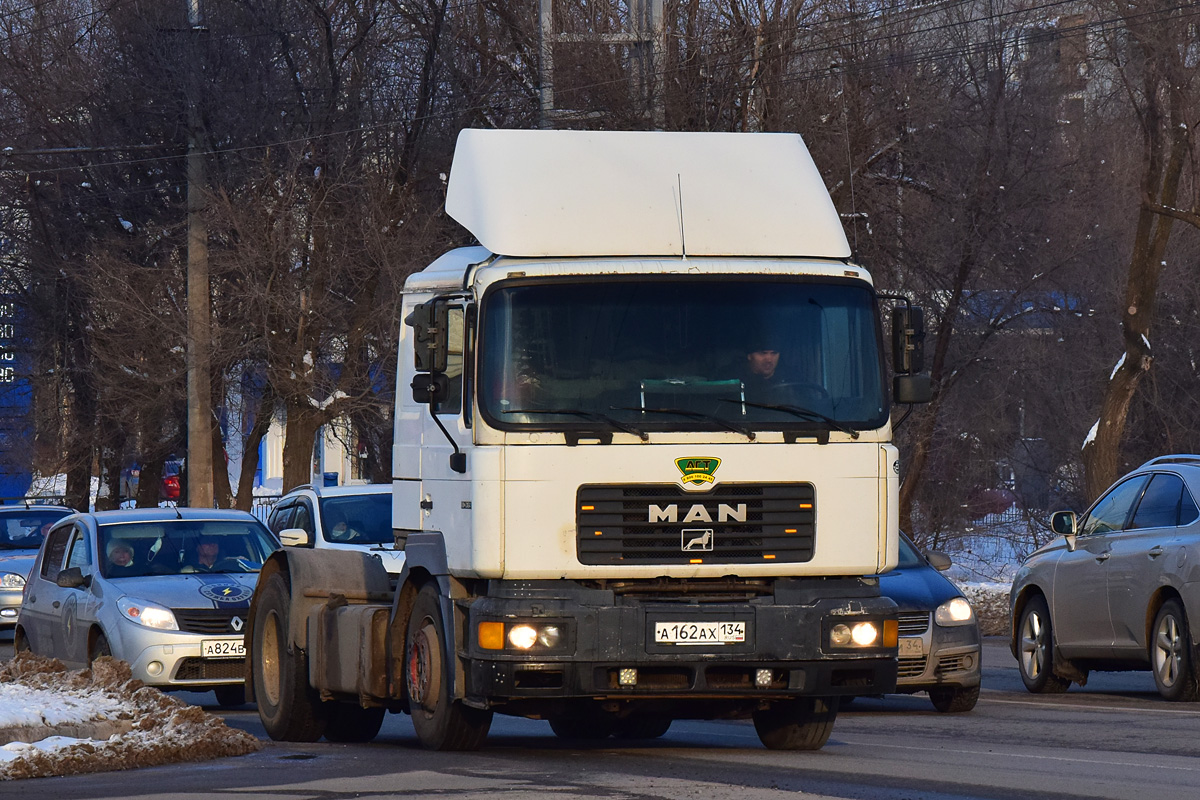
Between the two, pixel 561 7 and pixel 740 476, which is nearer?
pixel 740 476

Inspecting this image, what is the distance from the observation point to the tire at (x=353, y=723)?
1181cm

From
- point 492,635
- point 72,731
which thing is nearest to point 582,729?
point 492,635

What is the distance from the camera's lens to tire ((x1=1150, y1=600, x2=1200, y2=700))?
13.3m

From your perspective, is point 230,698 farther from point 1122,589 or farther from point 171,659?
point 1122,589

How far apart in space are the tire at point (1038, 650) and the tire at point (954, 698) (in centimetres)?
184

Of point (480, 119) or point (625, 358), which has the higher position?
point (480, 119)

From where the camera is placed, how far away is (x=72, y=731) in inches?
410

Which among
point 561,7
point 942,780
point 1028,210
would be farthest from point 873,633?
point 561,7

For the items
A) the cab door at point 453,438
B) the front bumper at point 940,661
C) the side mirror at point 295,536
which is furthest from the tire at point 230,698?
the cab door at point 453,438

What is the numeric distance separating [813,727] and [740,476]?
6.50 feet

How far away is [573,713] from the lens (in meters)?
10.7

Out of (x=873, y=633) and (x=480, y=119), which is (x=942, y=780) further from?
(x=480, y=119)

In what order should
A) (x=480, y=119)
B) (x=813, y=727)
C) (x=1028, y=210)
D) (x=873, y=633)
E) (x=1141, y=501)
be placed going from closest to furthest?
(x=873, y=633) → (x=813, y=727) → (x=1141, y=501) → (x=1028, y=210) → (x=480, y=119)

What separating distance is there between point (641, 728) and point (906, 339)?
3.49m
